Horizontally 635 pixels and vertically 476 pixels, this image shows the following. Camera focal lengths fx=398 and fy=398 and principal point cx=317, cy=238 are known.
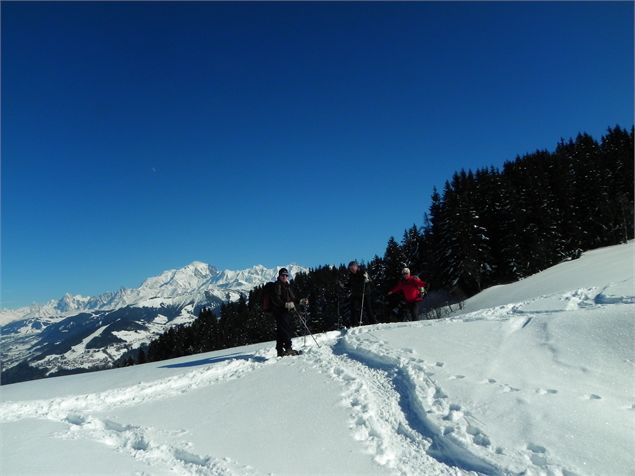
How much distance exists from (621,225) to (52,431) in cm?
5894

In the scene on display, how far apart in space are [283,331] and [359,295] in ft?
15.7

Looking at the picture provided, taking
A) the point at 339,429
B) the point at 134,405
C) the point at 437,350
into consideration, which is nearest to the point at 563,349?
the point at 437,350

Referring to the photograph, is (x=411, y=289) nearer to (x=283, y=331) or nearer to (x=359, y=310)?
(x=359, y=310)

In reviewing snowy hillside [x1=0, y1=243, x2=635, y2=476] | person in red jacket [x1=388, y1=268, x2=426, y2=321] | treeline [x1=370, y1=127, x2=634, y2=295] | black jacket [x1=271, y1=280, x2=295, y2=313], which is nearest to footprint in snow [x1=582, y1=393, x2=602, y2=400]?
snowy hillside [x1=0, y1=243, x2=635, y2=476]

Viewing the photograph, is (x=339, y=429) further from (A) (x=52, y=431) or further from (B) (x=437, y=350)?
(A) (x=52, y=431)

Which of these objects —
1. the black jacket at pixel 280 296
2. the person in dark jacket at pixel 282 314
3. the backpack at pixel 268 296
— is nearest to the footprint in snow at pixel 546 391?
the person in dark jacket at pixel 282 314

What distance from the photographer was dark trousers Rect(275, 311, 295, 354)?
11.8 m

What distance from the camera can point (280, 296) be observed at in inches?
471

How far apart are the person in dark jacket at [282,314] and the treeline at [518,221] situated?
31.1 meters

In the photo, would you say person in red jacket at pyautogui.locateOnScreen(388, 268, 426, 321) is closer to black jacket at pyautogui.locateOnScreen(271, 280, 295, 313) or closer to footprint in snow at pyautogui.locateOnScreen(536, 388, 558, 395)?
black jacket at pyautogui.locateOnScreen(271, 280, 295, 313)

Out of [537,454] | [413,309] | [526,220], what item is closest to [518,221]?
[526,220]

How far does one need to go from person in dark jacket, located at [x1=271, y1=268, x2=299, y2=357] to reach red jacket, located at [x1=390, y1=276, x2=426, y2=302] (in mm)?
4617

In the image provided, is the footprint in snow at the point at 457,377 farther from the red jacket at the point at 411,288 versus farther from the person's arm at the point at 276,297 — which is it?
the red jacket at the point at 411,288

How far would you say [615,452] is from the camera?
179 inches
